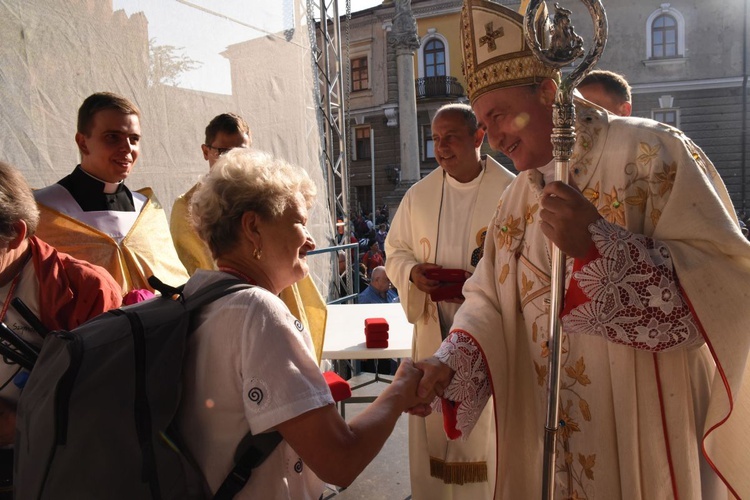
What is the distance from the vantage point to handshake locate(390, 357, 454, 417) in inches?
63.2

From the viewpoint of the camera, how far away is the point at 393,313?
4.36 meters

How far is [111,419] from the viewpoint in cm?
109

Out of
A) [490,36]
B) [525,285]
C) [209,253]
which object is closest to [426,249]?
[209,253]

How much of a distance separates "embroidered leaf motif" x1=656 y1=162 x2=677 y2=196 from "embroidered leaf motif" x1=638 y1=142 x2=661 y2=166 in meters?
0.05

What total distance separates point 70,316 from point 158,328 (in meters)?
0.66

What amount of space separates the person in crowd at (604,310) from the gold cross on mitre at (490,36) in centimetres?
2

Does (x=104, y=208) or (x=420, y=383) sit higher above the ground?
(x=104, y=208)

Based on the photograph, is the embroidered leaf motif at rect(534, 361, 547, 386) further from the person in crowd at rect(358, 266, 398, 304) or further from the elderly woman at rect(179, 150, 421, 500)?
the person in crowd at rect(358, 266, 398, 304)

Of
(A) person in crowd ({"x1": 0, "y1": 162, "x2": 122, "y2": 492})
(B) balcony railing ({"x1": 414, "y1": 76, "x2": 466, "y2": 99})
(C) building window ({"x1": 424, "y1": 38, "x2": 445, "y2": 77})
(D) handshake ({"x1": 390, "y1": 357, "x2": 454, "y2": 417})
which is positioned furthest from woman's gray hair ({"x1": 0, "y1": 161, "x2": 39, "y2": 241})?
(C) building window ({"x1": 424, "y1": 38, "x2": 445, "y2": 77})

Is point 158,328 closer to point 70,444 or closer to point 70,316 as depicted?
point 70,444

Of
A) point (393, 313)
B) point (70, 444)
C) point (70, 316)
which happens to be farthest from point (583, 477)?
point (393, 313)

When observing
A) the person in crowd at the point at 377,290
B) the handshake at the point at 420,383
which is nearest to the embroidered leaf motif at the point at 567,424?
the handshake at the point at 420,383

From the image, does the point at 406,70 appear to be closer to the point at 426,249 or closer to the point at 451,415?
the point at 426,249

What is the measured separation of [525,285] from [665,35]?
23.6 m
